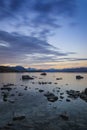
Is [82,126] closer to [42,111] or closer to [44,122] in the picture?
[44,122]

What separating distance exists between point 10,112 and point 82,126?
15.3 meters

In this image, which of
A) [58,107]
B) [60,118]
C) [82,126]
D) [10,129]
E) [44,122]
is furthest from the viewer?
[58,107]

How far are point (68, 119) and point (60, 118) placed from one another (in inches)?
59.2

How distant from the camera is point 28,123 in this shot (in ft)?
99.2

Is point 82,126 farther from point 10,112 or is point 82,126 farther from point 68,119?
point 10,112

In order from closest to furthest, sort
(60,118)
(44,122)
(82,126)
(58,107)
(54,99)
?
1. (82,126)
2. (44,122)
3. (60,118)
4. (58,107)
5. (54,99)

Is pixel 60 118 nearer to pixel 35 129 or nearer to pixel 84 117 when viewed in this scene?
pixel 84 117

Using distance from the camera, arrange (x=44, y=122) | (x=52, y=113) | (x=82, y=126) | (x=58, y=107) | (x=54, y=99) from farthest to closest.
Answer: (x=54, y=99)
(x=58, y=107)
(x=52, y=113)
(x=44, y=122)
(x=82, y=126)

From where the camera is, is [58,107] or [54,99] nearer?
[58,107]

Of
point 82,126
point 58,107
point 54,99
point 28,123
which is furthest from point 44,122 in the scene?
point 54,99

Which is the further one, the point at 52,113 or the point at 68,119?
the point at 52,113

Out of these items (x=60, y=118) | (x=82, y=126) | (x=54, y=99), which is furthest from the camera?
(x=54, y=99)

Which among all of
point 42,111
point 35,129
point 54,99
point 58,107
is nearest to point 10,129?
point 35,129

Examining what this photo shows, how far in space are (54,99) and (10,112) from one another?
18.2 m
